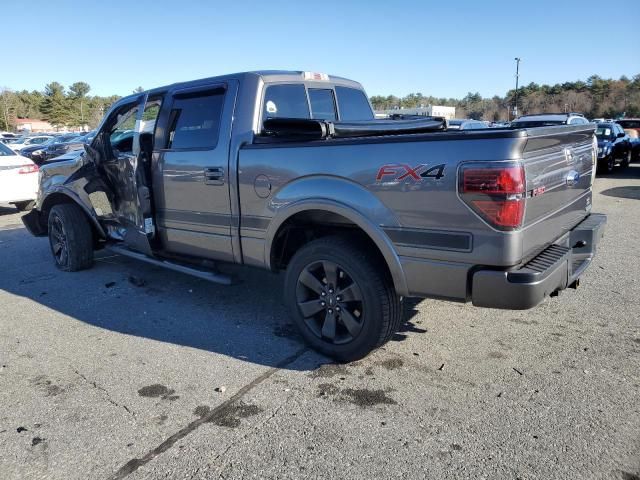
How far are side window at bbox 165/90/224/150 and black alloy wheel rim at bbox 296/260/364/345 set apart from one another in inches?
58.2

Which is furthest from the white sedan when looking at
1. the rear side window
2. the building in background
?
the rear side window

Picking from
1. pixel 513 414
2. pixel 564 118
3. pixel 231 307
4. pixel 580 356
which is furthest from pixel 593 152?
pixel 564 118

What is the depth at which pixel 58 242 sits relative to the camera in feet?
20.5

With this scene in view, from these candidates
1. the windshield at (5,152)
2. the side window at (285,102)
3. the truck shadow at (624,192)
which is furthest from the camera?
the truck shadow at (624,192)

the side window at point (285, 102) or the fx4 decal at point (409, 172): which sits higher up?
the side window at point (285, 102)

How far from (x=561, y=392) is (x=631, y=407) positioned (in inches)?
14.9

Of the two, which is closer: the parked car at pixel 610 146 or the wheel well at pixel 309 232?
the wheel well at pixel 309 232

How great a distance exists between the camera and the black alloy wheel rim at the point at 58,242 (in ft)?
19.9

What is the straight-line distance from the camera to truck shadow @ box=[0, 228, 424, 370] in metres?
4.08

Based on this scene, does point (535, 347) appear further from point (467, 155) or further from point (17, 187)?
point (17, 187)

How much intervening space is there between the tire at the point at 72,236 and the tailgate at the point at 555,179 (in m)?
5.04

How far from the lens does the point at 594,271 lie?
224 inches

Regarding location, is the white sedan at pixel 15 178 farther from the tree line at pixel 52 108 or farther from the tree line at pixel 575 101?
the tree line at pixel 52 108

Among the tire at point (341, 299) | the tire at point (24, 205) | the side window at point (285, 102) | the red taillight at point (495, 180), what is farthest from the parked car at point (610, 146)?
the tire at point (24, 205)
